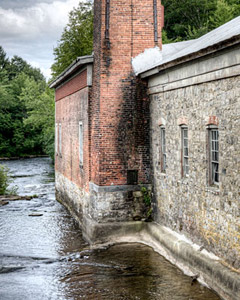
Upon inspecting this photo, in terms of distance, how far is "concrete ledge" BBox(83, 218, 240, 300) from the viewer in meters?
8.77

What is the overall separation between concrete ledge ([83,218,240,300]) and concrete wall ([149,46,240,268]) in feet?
0.77

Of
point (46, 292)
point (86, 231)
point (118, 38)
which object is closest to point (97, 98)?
point (118, 38)

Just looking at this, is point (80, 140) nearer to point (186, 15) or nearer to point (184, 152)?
point (184, 152)

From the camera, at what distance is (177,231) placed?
1180 centimetres

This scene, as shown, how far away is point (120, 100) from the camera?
13742mm

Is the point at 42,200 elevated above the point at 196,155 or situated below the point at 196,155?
below

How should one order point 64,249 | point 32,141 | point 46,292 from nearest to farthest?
point 46,292 < point 64,249 < point 32,141

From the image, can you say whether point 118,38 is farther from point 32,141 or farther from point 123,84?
point 32,141

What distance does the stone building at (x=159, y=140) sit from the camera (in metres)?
9.19

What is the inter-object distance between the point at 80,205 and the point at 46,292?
22.9 ft

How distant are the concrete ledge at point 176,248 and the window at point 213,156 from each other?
163 cm

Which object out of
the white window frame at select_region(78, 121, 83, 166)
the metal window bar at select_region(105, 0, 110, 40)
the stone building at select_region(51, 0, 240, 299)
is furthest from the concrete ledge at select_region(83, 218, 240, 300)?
the metal window bar at select_region(105, 0, 110, 40)

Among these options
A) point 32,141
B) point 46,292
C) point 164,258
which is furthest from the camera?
point 32,141

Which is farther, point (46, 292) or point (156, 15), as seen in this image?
point (156, 15)
